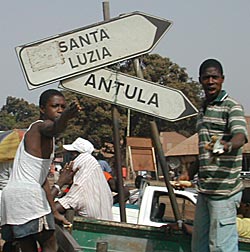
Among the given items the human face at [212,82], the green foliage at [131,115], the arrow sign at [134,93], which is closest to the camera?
the human face at [212,82]

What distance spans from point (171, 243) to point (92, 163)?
5.36ft

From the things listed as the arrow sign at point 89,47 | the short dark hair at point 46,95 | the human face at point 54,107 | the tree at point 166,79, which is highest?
the tree at point 166,79

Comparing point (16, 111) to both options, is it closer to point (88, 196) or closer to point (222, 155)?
point (88, 196)

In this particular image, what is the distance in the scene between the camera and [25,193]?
14.8 ft

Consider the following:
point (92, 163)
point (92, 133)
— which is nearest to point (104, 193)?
point (92, 163)

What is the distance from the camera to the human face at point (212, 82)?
15.1 feet

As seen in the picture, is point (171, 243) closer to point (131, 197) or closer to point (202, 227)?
point (202, 227)

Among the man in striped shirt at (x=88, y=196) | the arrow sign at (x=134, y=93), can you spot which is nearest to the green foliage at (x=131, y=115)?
the man in striped shirt at (x=88, y=196)

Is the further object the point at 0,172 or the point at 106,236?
the point at 0,172

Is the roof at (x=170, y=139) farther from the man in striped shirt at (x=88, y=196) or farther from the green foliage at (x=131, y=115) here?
the man in striped shirt at (x=88, y=196)

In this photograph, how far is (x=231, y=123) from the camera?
14.4ft

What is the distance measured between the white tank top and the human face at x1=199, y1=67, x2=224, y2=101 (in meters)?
1.25

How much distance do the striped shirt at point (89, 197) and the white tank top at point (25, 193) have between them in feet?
6.41

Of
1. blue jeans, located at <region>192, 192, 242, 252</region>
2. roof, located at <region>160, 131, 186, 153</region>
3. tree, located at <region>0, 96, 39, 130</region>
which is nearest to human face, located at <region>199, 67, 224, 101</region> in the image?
blue jeans, located at <region>192, 192, 242, 252</region>
